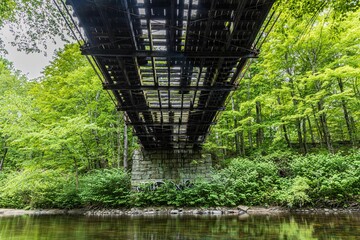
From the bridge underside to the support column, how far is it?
263 inches

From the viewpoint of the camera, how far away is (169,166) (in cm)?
1402

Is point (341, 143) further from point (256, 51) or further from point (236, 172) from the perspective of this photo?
point (256, 51)

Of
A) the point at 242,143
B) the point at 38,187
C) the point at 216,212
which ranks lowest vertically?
the point at 216,212

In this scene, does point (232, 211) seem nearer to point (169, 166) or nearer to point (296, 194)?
point (296, 194)

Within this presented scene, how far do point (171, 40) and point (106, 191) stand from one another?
988cm

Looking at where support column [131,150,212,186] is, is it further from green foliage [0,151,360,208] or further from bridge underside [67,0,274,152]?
bridge underside [67,0,274,152]

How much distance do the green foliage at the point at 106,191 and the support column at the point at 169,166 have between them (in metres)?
0.76

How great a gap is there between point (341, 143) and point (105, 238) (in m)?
15.3

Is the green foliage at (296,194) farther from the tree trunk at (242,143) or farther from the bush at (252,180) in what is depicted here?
the tree trunk at (242,143)

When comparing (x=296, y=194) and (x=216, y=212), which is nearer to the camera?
(x=296, y=194)

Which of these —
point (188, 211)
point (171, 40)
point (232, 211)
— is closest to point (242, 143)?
point (232, 211)

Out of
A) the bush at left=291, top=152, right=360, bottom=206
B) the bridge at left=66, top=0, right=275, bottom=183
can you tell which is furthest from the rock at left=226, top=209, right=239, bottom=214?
the bridge at left=66, top=0, right=275, bottom=183

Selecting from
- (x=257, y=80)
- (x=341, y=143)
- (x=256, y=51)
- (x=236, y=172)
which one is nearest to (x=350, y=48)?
(x=257, y=80)

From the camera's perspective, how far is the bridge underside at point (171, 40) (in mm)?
3896
